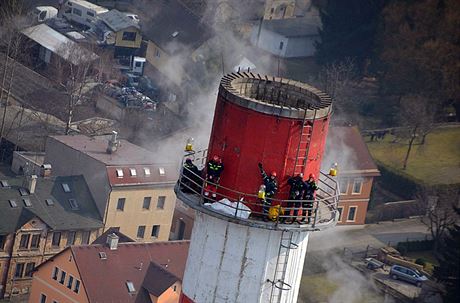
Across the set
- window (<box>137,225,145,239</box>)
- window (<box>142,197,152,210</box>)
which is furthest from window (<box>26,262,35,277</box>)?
window (<box>142,197,152,210</box>)

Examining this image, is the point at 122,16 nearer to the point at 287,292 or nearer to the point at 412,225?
the point at 412,225

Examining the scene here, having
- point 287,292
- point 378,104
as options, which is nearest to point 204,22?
point 378,104

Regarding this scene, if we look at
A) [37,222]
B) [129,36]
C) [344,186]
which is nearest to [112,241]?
[37,222]

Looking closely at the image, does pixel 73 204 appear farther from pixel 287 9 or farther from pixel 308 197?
pixel 308 197

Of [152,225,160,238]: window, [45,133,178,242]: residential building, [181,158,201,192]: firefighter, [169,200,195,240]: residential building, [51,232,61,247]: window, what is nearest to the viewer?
[181,158,201,192]: firefighter

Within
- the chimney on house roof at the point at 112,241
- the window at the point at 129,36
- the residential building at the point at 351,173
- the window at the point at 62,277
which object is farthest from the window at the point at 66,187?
the window at the point at 129,36

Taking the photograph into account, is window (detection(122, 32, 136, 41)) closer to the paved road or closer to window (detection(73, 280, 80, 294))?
the paved road

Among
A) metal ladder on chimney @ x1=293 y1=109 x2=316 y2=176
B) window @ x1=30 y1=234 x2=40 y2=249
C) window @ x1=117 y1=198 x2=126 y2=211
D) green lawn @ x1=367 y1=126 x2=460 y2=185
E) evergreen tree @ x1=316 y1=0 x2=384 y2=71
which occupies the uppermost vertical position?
metal ladder on chimney @ x1=293 y1=109 x2=316 y2=176

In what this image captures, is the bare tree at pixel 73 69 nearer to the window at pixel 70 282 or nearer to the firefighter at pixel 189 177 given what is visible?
the window at pixel 70 282
